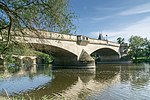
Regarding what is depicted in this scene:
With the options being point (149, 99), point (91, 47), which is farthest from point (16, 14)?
point (91, 47)

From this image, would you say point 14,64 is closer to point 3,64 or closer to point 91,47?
point 3,64

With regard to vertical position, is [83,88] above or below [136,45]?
below

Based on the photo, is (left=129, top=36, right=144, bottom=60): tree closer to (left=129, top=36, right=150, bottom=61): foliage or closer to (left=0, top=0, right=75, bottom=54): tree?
(left=129, top=36, right=150, bottom=61): foliage

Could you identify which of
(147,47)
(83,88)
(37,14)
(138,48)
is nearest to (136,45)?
(138,48)

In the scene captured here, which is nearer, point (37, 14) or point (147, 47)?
point (37, 14)

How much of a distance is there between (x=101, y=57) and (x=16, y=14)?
68598 millimetres

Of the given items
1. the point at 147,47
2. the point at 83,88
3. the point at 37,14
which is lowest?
the point at 83,88

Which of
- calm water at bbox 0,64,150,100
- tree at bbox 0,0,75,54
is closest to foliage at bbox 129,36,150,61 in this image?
calm water at bbox 0,64,150,100

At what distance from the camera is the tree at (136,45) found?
266 feet

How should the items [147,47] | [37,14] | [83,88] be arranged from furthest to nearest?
[147,47] < [83,88] < [37,14]


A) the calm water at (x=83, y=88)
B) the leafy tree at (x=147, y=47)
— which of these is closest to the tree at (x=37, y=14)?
the calm water at (x=83, y=88)

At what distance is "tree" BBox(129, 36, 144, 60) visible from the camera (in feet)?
266

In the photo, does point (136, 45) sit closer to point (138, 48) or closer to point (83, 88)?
point (138, 48)

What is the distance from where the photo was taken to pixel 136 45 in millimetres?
82000
